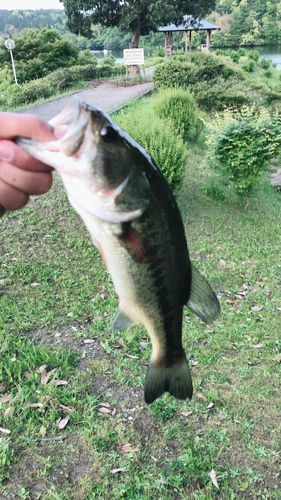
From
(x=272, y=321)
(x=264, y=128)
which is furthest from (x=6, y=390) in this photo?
(x=264, y=128)

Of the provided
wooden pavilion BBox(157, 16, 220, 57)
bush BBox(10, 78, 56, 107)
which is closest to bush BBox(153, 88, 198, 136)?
bush BBox(10, 78, 56, 107)

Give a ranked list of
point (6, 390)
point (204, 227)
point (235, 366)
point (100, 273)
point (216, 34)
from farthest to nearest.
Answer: point (216, 34) → point (204, 227) → point (100, 273) → point (235, 366) → point (6, 390)

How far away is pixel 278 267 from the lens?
22.0 feet

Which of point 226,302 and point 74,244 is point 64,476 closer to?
point 226,302

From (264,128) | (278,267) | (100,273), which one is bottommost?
(278,267)

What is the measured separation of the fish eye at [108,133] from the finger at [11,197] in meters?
0.35

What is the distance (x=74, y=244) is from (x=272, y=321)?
3.15 m

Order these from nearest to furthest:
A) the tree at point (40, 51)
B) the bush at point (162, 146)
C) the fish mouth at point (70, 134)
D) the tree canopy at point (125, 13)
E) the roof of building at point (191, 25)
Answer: the fish mouth at point (70, 134)
the bush at point (162, 146)
the tree canopy at point (125, 13)
the tree at point (40, 51)
the roof of building at point (191, 25)

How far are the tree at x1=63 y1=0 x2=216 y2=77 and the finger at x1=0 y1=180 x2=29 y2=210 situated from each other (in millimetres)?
22853

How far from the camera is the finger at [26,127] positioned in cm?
104

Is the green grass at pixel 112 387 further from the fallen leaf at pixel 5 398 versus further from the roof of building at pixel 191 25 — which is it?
the roof of building at pixel 191 25

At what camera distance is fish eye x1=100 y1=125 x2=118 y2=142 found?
1.03 metres

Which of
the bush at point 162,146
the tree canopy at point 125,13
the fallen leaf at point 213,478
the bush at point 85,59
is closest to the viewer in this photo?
the fallen leaf at point 213,478

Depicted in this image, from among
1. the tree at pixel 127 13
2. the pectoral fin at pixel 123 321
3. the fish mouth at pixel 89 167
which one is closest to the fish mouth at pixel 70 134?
the fish mouth at pixel 89 167
